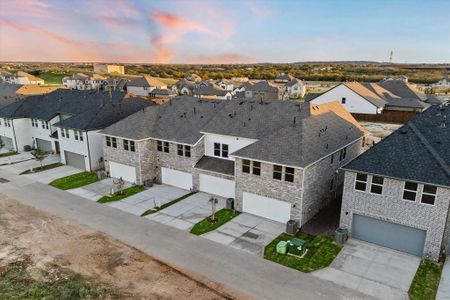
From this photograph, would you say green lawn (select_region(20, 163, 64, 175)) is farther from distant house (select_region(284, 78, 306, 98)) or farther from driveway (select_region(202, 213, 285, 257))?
distant house (select_region(284, 78, 306, 98))

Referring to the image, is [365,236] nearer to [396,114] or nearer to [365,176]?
[365,176]

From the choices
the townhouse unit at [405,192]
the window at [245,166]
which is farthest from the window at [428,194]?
the window at [245,166]

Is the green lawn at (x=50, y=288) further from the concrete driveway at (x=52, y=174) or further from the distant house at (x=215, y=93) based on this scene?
the distant house at (x=215, y=93)

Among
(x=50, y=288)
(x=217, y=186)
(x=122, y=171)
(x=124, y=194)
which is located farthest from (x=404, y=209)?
(x=122, y=171)

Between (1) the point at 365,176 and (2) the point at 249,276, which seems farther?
(1) the point at 365,176

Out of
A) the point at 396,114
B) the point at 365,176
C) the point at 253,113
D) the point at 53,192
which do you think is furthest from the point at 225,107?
the point at 396,114
